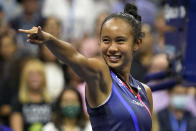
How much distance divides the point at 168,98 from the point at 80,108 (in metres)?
1.44

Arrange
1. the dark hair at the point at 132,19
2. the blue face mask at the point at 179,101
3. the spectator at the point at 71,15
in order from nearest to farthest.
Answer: the dark hair at the point at 132,19 < the blue face mask at the point at 179,101 < the spectator at the point at 71,15

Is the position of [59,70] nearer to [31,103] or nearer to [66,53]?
[31,103]

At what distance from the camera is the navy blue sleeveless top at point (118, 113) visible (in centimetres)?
349

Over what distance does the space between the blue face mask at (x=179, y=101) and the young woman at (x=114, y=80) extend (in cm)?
317

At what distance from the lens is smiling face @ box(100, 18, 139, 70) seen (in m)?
3.57

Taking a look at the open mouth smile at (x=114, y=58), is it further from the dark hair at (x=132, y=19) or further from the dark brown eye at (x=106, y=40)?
the dark hair at (x=132, y=19)

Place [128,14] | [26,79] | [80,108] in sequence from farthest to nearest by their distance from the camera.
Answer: [26,79] → [80,108] → [128,14]

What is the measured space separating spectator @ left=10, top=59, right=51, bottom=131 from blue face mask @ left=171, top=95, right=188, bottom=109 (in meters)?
1.56

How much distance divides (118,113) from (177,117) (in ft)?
11.5

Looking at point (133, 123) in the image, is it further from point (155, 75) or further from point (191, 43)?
point (155, 75)

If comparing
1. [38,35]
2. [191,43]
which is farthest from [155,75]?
[38,35]

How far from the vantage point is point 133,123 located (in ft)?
11.7

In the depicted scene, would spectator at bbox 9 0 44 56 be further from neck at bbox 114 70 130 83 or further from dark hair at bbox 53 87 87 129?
neck at bbox 114 70 130 83

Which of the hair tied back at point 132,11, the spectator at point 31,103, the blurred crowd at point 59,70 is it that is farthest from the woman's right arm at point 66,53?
the spectator at point 31,103
